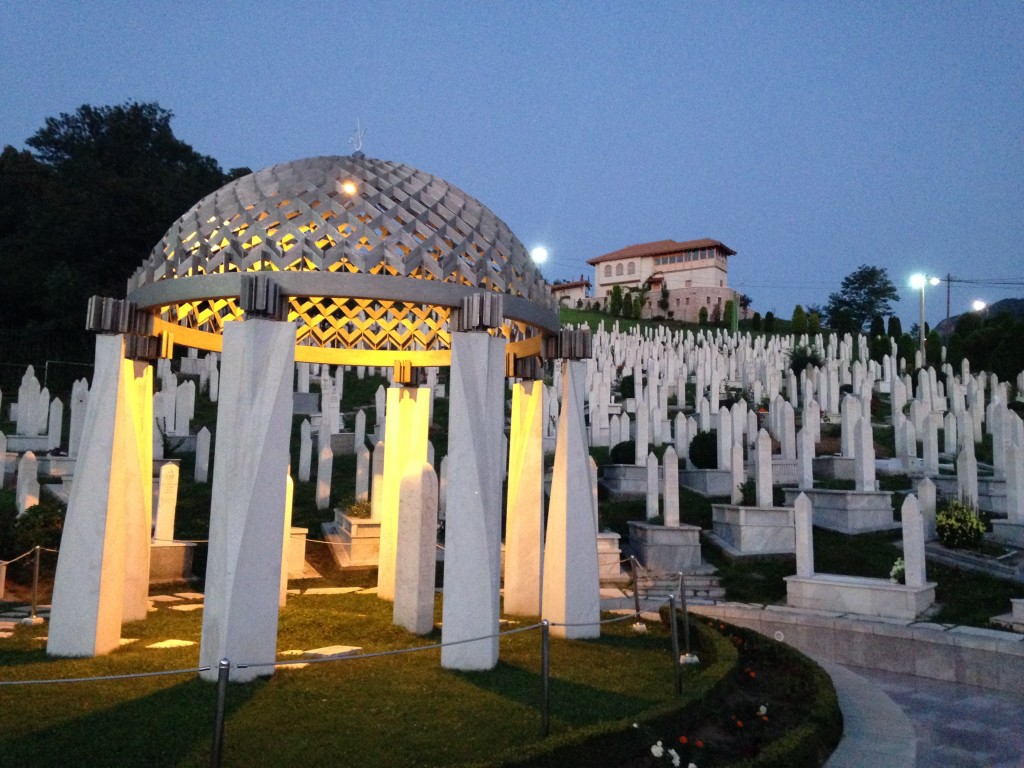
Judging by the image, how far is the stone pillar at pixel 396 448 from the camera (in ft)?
32.8

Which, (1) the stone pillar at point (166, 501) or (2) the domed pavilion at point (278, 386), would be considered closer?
(2) the domed pavilion at point (278, 386)

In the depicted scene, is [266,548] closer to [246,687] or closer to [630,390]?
[246,687]

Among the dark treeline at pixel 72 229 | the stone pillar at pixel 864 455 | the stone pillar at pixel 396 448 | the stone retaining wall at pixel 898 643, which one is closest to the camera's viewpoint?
the stone retaining wall at pixel 898 643

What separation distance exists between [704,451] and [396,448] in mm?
11749

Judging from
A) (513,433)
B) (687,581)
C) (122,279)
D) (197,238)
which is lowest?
(687,581)

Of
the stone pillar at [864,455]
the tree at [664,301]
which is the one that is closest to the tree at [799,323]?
the tree at [664,301]

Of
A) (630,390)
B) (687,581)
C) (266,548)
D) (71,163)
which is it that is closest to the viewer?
(266,548)

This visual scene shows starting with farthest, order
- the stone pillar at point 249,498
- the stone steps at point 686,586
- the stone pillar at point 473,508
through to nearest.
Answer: the stone steps at point 686,586, the stone pillar at point 473,508, the stone pillar at point 249,498

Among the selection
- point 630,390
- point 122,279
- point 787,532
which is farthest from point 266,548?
point 122,279

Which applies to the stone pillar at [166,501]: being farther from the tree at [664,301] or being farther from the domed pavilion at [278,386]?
the tree at [664,301]

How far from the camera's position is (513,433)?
30.7 ft

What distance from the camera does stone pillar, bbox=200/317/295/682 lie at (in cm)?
610

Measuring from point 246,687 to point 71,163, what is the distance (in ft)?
170

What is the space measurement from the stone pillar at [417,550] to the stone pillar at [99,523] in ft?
9.20
